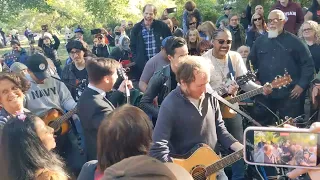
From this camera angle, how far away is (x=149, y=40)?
730 cm

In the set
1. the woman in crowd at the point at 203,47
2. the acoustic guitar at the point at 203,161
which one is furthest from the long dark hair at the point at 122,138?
the woman in crowd at the point at 203,47

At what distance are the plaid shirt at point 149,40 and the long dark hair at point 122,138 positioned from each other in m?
4.96

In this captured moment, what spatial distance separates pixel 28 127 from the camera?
2.70 metres

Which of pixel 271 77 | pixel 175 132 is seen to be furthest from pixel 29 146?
pixel 271 77

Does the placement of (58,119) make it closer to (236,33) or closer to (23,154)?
(23,154)

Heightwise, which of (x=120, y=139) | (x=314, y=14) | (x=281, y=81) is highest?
(x=314, y=14)

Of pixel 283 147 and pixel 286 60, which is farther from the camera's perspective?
pixel 286 60

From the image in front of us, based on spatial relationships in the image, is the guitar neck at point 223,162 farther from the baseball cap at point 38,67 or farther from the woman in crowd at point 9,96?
the baseball cap at point 38,67

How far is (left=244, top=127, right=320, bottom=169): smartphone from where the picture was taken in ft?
6.30

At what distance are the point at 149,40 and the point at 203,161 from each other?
3.93m

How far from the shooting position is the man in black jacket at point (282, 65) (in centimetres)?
554

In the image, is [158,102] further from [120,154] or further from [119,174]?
[119,174]

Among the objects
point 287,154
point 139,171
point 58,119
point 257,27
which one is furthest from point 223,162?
point 257,27

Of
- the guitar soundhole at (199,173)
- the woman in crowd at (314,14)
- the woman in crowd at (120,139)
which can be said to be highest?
the woman in crowd at (314,14)
